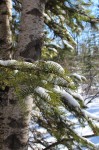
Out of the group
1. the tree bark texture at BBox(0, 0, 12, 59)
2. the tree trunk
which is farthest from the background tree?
the tree bark texture at BBox(0, 0, 12, 59)

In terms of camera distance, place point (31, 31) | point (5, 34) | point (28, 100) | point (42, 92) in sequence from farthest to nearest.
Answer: point (5, 34) → point (31, 31) → point (28, 100) → point (42, 92)

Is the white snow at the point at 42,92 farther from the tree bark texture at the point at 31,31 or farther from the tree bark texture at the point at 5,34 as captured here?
the tree bark texture at the point at 5,34

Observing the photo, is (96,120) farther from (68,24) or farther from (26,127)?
(68,24)

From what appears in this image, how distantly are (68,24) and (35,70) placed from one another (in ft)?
9.99

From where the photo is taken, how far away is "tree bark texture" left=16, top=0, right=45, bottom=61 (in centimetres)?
279

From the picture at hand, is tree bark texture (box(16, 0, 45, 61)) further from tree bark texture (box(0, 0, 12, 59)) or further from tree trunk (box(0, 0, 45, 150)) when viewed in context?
tree bark texture (box(0, 0, 12, 59))

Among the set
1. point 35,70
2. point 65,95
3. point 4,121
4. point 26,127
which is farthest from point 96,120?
point 35,70

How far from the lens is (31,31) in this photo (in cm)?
281

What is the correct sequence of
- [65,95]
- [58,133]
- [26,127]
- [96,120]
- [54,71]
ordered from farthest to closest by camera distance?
[58,133]
[26,127]
[96,120]
[65,95]
[54,71]

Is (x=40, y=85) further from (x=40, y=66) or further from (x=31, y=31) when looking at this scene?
(x=31, y=31)

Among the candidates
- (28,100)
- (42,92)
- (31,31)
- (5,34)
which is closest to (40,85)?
(42,92)

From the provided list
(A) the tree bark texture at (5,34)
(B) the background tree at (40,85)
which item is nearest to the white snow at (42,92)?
(B) the background tree at (40,85)

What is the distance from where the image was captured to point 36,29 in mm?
2814

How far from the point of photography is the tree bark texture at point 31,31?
9.17ft
